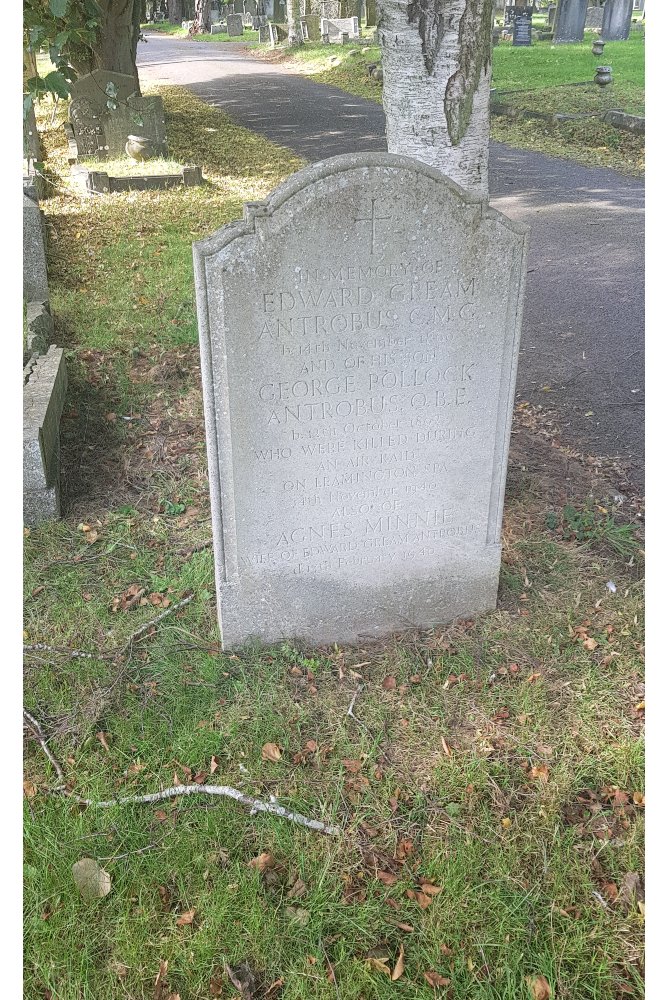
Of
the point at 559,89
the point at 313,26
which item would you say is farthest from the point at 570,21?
the point at 559,89

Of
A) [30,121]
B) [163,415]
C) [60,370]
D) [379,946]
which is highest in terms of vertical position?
[30,121]

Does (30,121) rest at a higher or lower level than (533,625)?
higher

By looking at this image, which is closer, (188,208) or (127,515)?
(127,515)

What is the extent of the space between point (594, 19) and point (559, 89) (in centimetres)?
1521

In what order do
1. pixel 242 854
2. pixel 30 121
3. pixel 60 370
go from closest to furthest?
pixel 242 854 < pixel 60 370 < pixel 30 121

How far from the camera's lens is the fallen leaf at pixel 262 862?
2734mm

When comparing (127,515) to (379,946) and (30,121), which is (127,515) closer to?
(379,946)

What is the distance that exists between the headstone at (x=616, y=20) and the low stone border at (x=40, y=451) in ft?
79.5

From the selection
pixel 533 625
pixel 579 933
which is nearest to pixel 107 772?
pixel 579 933

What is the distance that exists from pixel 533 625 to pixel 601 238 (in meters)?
6.40

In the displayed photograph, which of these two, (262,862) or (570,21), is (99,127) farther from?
(570,21)

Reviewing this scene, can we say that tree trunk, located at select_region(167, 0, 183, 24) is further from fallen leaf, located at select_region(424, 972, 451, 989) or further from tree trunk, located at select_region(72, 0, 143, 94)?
fallen leaf, located at select_region(424, 972, 451, 989)

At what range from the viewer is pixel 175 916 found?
8.50ft

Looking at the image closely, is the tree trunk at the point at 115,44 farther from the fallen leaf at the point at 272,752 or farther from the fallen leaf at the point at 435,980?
the fallen leaf at the point at 435,980
